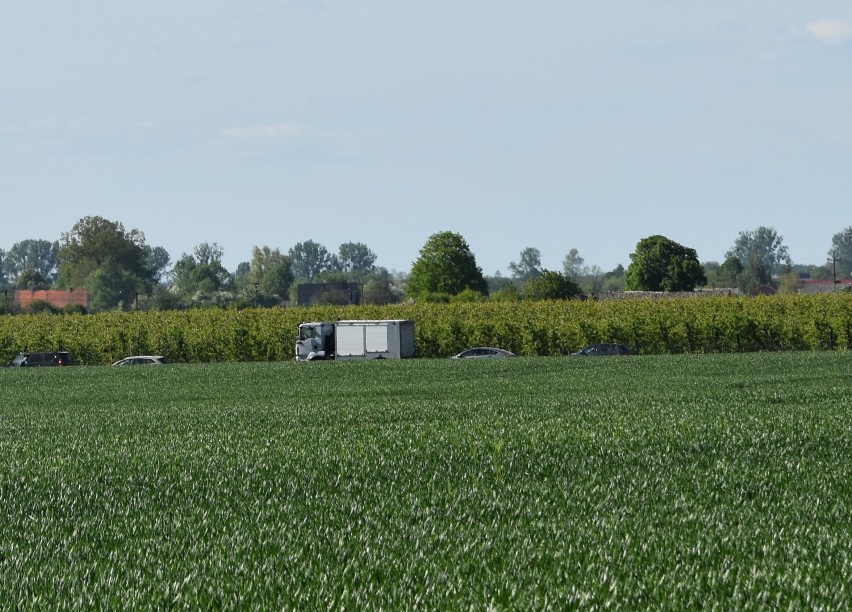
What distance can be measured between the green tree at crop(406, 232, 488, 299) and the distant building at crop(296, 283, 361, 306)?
3128cm

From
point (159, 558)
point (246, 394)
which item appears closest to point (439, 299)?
point (246, 394)

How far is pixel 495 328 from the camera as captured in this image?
235 feet

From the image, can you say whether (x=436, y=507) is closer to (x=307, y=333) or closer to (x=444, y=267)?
(x=307, y=333)

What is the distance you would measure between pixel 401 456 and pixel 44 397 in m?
23.9

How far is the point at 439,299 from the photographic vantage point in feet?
346

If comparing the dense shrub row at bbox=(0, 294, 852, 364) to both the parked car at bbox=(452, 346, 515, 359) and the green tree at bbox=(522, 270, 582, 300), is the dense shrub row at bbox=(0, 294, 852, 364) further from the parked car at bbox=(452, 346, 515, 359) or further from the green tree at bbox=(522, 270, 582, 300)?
the green tree at bbox=(522, 270, 582, 300)

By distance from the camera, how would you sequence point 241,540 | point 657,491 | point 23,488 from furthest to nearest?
point 23,488, point 657,491, point 241,540

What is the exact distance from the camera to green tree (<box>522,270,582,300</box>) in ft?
338

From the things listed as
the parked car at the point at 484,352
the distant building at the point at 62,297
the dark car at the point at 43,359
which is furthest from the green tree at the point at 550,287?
the distant building at the point at 62,297

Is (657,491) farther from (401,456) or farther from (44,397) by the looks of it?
(44,397)

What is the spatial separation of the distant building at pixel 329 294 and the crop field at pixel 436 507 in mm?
124145

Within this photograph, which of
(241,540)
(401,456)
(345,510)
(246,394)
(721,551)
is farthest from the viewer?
(246,394)

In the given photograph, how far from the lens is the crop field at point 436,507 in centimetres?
919

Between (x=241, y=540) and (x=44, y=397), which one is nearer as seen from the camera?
A: (x=241, y=540)
